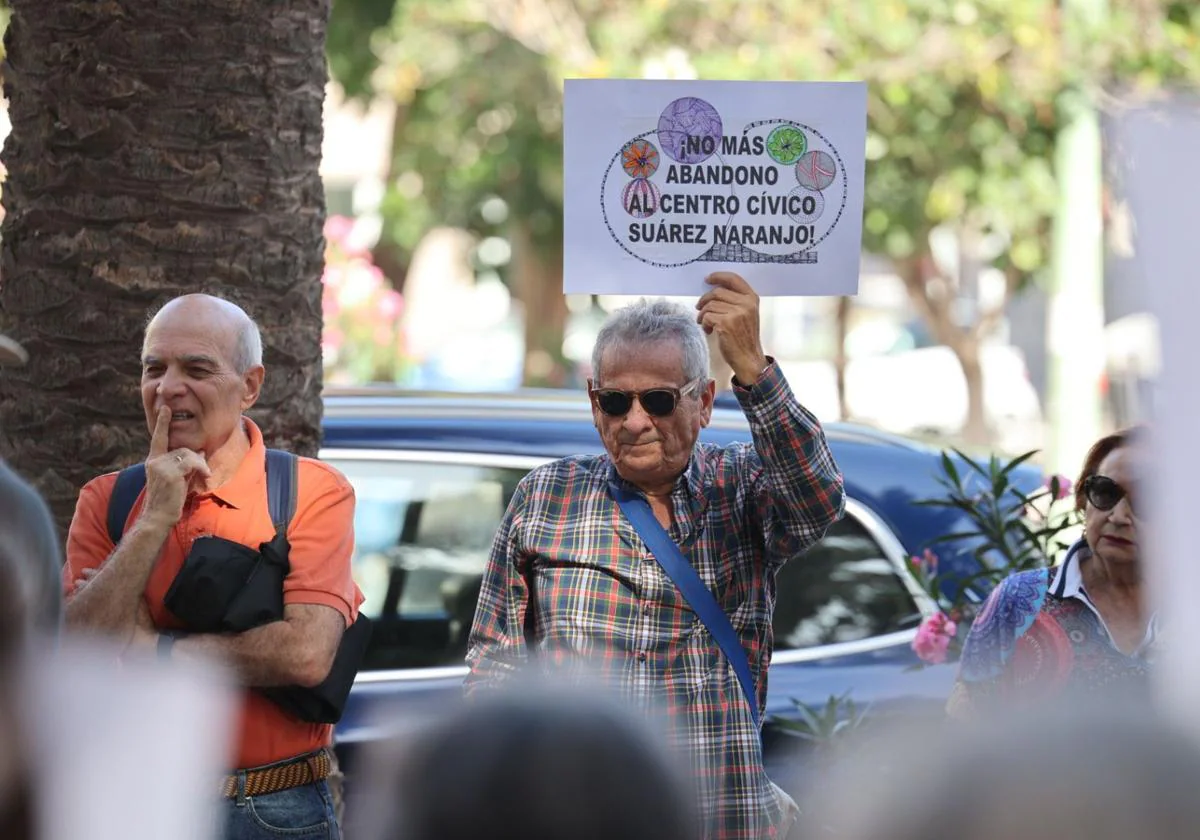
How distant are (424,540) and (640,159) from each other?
5.92 ft

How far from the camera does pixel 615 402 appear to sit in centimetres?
350

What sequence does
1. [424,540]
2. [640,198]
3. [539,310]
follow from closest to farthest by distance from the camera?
[640,198] < [424,540] < [539,310]

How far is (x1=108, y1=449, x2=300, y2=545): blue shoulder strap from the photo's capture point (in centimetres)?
341

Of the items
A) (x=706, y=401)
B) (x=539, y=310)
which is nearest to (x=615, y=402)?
(x=706, y=401)

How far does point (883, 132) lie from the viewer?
13867 millimetres

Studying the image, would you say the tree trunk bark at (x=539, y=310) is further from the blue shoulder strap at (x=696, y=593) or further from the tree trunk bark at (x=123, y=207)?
the blue shoulder strap at (x=696, y=593)

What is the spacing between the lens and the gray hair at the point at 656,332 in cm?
351

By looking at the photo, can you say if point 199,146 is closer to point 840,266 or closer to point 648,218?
A: point 648,218

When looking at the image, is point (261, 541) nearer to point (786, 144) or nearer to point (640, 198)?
point (640, 198)

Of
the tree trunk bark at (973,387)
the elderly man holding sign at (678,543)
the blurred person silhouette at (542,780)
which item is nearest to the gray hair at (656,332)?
the elderly man holding sign at (678,543)

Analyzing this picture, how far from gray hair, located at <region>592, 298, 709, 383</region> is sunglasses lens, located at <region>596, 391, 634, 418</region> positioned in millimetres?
52

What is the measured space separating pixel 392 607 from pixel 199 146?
155 centimetres

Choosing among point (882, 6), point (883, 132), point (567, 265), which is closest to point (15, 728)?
point (567, 265)

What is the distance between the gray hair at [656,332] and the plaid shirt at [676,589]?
5.7 inches
